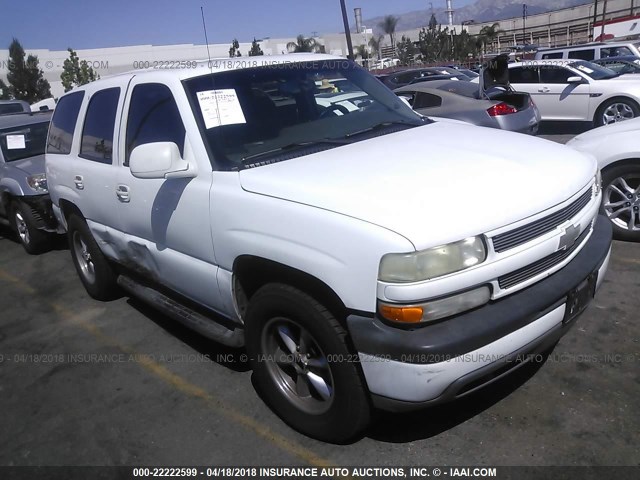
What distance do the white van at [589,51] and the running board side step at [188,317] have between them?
14.9 m

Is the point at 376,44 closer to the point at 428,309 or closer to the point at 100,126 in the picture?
the point at 100,126

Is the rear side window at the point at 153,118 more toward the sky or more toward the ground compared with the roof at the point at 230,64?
more toward the ground

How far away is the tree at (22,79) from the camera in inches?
1487

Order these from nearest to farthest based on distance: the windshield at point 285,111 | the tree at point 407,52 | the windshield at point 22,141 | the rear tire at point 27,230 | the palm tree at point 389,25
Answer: the windshield at point 285,111
the rear tire at point 27,230
the windshield at point 22,141
the tree at point 407,52
the palm tree at point 389,25

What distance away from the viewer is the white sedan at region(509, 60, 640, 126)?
10.9m

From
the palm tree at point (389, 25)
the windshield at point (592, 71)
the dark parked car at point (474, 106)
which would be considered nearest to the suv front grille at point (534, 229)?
the dark parked car at point (474, 106)

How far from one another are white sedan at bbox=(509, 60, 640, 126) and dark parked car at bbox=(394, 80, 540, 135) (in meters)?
2.69

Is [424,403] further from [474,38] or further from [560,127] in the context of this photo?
[474,38]

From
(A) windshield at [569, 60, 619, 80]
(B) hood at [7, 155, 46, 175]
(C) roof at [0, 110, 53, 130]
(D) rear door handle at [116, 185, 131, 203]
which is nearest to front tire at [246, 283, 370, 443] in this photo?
(D) rear door handle at [116, 185, 131, 203]

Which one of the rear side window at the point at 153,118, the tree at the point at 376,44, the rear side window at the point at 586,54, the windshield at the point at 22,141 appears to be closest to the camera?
the rear side window at the point at 153,118

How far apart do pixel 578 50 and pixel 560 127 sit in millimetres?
5615

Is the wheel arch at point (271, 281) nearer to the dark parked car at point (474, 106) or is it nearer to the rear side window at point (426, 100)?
the dark parked car at point (474, 106)

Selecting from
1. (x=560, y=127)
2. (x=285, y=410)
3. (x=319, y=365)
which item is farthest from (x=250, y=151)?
(x=560, y=127)

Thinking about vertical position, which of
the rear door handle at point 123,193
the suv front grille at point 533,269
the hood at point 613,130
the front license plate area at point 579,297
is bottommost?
the front license plate area at point 579,297
